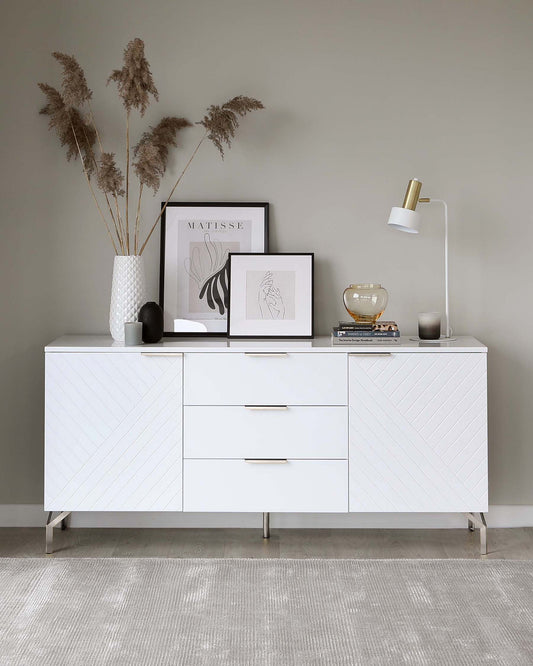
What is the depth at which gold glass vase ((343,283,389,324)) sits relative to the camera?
3119mm

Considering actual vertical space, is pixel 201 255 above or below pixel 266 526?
above

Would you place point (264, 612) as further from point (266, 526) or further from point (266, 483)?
point (266, 526)

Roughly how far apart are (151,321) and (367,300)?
33.6 inches

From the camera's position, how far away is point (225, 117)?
315cm

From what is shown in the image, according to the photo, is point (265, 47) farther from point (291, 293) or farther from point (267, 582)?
point (267, 582)

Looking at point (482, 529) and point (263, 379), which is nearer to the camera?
point (263, 379)

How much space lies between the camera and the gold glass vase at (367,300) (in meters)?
3.12

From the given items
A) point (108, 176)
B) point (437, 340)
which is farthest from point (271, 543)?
point (108, 176)

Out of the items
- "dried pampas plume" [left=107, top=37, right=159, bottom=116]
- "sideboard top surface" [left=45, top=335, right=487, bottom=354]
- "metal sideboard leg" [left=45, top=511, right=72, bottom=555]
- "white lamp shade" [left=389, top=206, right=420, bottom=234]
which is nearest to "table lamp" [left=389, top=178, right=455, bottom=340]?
"white lamp shade" [left=389, top=206, right=420, bottom=234]

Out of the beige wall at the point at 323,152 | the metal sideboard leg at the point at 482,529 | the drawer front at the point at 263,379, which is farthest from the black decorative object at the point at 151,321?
the metal sideboard leg at the point at 482,529

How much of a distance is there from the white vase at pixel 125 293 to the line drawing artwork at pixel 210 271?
0.27 meters

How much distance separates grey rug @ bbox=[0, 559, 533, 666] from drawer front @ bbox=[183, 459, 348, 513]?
725 mm

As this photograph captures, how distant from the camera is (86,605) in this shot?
6.42 feet

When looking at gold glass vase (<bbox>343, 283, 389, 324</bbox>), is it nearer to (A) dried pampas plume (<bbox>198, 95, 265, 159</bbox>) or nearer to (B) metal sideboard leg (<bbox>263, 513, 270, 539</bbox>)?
(A) dried pampas plume (<bbox>198, 95, 265, 159</bbox>)
